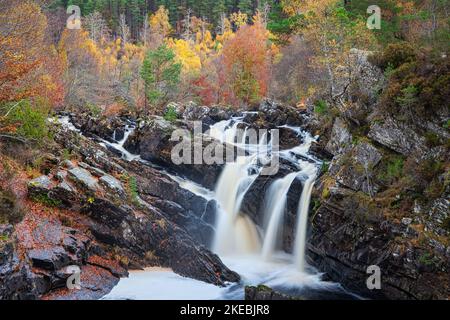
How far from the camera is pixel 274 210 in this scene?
17.1m

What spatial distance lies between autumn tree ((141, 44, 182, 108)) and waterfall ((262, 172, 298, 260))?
60.9ft

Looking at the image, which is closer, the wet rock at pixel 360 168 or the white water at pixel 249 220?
the wet rock at pixel 360 168

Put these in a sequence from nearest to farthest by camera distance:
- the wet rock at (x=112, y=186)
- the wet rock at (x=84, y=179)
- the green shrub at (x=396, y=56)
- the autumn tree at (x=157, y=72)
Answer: the green shrub at (x=396, y=56) → the wet rock at (x=84, y=179) → the wet rock at (x=112, y=186) → the autumn tree at (x=157, y=72)

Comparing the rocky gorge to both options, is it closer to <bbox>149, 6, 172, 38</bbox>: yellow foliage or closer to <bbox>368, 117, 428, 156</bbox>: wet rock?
<bbox>368, 117, 428, 156</bbox>: wet rock

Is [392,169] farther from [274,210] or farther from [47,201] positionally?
[47,201]

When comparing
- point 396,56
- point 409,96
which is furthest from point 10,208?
point 396,56

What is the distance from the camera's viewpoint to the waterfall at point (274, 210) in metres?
16.7

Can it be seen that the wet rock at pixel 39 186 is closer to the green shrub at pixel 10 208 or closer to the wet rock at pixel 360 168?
the green shrub at pixel 10 208

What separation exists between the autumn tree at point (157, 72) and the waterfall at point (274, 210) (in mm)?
18564

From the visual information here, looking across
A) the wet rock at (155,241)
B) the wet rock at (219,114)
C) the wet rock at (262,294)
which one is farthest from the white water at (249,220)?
the wet rock at (219,114)

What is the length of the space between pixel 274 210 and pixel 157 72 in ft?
68.7

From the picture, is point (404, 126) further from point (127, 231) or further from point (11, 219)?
point (11, 219)

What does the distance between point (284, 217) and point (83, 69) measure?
1300 inches

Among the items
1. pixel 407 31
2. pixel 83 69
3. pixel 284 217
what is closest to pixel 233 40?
pixel 83 69
